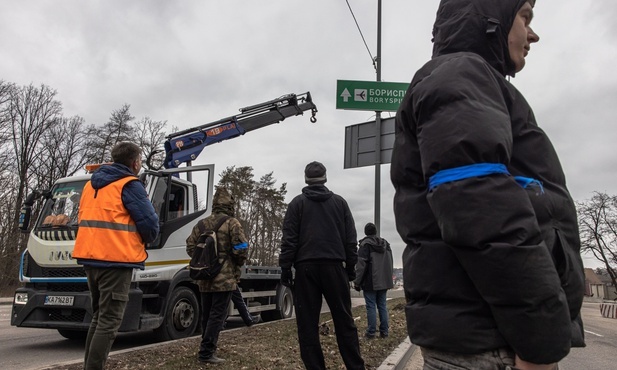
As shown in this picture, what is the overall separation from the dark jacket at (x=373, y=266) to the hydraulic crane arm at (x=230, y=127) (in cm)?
448

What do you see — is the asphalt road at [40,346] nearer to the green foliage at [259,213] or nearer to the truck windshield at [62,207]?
the truck windshield at [62,207]

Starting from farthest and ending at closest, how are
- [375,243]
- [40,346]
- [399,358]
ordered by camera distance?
[375,243] < [40,346] < [399,358]

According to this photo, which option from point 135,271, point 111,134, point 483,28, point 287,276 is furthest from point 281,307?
point 111,134

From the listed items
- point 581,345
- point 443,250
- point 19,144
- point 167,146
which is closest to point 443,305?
point 443,250

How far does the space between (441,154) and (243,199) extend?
120ft

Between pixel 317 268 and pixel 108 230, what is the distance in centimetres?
179

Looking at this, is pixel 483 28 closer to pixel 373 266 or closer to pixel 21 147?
pixel 373 266

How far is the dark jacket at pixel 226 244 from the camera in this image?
515cm

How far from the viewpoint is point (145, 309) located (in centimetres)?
670

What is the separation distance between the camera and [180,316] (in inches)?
284

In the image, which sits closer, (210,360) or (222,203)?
(210,360)

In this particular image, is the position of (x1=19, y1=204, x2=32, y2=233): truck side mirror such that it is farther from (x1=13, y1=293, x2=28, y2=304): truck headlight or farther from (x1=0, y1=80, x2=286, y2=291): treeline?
(x1=0, y1=80, x2=286, y2=291): treeline

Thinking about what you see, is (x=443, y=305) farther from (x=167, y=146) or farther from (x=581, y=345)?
(x=167, y=146)

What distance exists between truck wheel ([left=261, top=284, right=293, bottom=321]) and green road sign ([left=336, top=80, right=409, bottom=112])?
4.55 m
